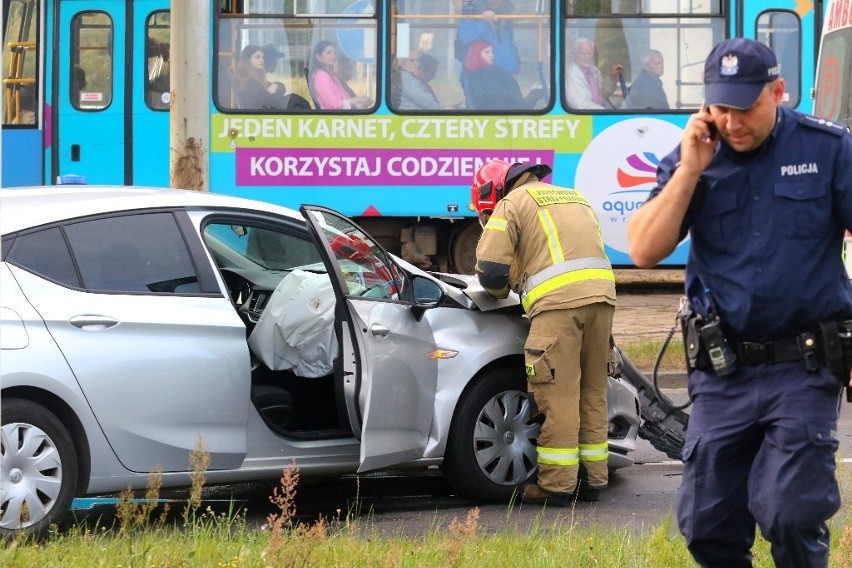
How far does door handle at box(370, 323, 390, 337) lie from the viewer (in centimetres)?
585

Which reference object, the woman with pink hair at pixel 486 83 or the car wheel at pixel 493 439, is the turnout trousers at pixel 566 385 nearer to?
the car wheel at pixel 493 439

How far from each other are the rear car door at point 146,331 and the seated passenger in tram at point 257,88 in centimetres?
750

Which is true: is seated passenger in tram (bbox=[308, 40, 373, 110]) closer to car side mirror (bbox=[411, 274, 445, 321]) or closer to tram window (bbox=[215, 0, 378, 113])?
tram window (bbox=[215, 0, 378, 113])

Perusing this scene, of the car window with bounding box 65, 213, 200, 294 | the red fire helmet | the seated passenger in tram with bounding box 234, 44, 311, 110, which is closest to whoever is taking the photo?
the car window with bounding box 65, 213, 200, 294

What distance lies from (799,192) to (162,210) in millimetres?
3029

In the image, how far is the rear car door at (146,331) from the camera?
5.31 meters

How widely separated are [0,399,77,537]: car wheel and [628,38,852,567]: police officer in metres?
2.53

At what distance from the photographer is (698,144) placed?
11.5 feet

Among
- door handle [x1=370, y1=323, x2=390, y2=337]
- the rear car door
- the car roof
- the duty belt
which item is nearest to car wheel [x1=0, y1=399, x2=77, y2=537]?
the rear car door

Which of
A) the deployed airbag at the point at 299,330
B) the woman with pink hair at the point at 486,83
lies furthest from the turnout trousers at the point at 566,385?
the woman with pink hair at the point at 486,83

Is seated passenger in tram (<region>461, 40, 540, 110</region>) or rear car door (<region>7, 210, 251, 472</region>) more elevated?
seated passenger in tram (<region>461, 40, 540, 110</region>)

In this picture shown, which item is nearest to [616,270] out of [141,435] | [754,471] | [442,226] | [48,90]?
[442,226]

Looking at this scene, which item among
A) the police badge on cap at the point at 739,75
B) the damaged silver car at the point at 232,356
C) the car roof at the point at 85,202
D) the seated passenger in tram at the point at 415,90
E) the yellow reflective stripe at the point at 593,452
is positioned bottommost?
the yellow reflective stripe at the point at 593,452

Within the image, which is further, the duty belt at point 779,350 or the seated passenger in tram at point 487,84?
the seated passenger in tram at point 487,84
